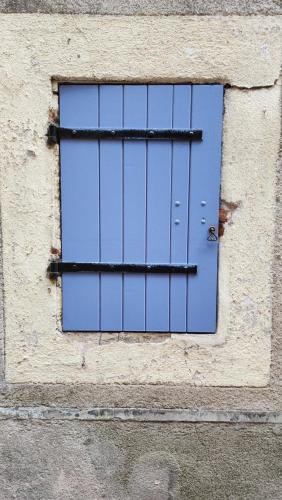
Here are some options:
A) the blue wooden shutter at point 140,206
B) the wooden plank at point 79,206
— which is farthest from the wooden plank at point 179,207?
the wooden plank at point 79,206

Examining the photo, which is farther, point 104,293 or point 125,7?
point 104,293

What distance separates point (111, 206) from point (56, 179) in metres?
0.33

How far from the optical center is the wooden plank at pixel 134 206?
224 centimetres

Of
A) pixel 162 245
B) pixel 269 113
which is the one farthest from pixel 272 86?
pixel 162 245

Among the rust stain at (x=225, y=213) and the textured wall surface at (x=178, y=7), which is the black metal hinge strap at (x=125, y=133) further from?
the textured wall surface at (x=178, y=7)

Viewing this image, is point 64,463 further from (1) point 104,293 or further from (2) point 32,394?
(1) point 104,293

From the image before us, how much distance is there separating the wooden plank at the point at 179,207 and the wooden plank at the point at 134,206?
0.16 metres

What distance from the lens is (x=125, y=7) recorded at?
2.14 metres

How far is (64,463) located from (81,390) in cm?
43

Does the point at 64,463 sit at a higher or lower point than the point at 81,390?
lower

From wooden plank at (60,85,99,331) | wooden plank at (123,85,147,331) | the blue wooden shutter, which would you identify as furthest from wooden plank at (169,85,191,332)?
wooden plank at (60,85,99,331)

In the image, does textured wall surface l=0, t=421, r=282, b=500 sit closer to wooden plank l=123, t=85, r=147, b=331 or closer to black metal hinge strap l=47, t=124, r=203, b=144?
wooden plank l=123, t=85, r=147, b=331

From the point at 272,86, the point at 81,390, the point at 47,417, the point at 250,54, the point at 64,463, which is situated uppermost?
the point at 250,54

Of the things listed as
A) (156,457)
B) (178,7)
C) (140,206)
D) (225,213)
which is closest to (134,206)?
(140,206)
